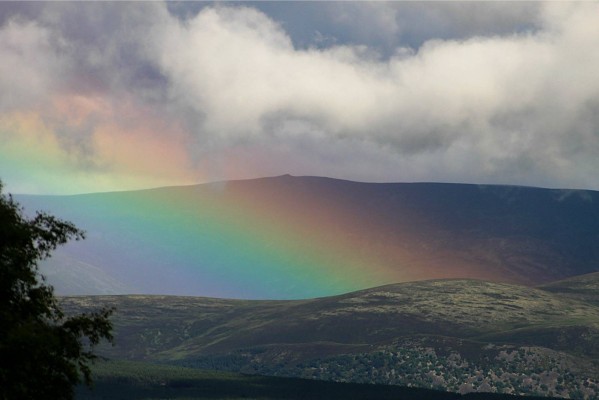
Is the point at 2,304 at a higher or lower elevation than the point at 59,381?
higher

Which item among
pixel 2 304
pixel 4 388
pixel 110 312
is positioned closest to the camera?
pixel 4 388

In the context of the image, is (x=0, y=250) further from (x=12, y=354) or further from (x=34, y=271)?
(x=12, y=354)

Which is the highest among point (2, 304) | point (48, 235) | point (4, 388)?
point (48, 235)

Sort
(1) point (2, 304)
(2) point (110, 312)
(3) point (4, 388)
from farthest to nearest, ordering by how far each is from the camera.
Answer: (2) point (110, 312), (1) point (2, 304), (3) point (4, 388)

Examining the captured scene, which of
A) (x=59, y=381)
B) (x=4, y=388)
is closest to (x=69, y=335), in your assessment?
(x=59, y=381)

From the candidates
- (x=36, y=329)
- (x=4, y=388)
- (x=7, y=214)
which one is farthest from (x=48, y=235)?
(x=4, y=388)

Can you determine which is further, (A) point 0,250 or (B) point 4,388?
(A) point 0,250

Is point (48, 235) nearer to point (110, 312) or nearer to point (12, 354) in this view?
point (110, 312)
